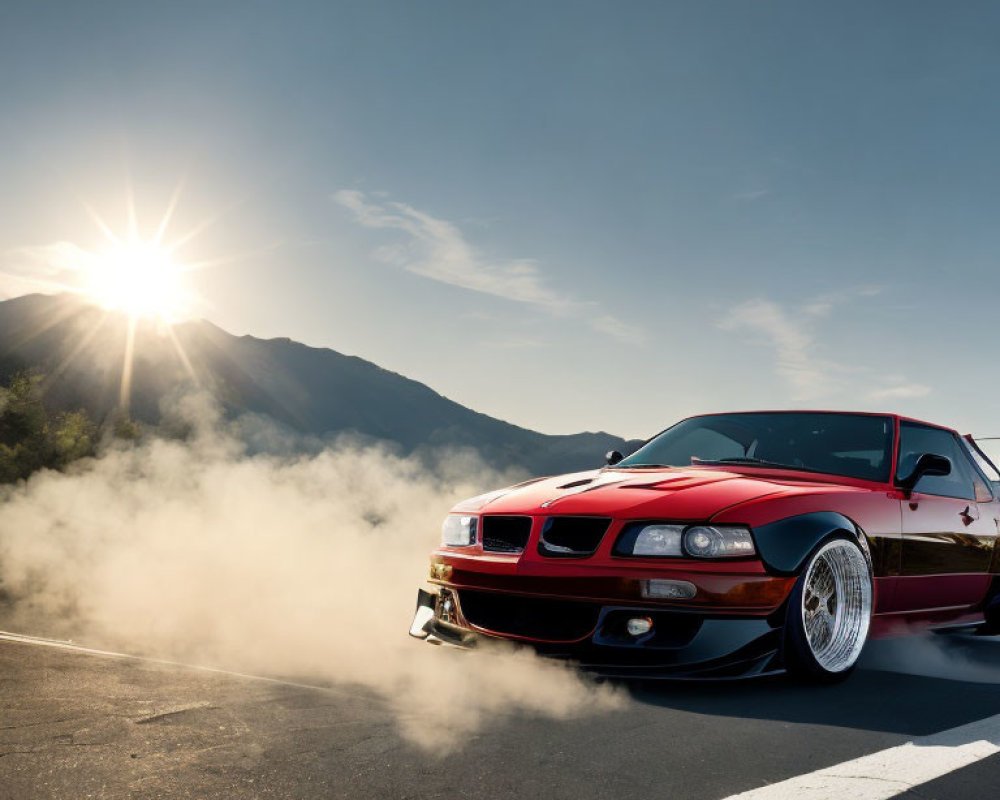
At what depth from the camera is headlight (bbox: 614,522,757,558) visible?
3420 mm

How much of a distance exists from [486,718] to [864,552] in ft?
6.58

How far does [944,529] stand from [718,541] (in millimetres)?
2020

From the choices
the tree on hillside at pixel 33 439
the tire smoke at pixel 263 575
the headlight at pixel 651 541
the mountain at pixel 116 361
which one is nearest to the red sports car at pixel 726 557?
the headlight at pixel 651 541

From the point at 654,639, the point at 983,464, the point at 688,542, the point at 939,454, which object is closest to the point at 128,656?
the point at 654,639

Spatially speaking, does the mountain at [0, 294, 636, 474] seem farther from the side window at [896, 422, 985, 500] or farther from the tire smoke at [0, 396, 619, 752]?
the side window at [896, 422, 985, 500]

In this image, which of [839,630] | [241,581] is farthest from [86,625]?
[839,630]

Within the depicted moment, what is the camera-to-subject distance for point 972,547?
498 cm

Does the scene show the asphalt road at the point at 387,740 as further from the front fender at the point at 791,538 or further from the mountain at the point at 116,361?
the mountain at the point at 116,361

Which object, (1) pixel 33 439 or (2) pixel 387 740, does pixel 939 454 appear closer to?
(2) pixel 387 740

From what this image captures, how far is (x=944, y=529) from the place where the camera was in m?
4.72

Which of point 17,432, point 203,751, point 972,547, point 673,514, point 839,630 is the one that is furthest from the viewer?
point 17,432

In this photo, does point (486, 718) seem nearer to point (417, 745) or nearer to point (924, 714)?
point (417, 745)

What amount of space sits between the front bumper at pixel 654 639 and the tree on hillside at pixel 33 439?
1030 inches

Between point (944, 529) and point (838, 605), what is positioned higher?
point (944, 529)
